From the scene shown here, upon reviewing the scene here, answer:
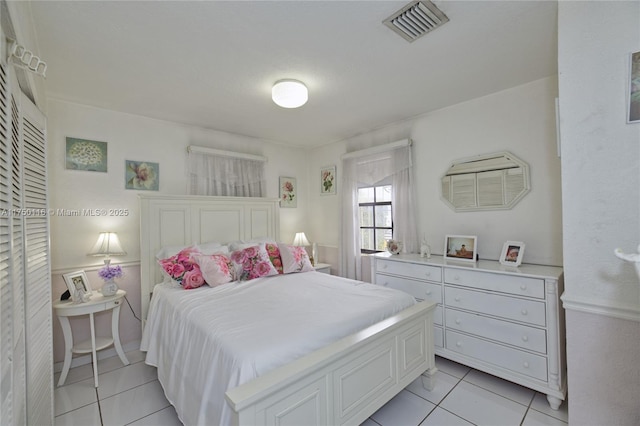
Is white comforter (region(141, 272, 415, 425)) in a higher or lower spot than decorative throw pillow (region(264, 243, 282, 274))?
lower

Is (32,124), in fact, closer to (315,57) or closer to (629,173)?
(315,57)

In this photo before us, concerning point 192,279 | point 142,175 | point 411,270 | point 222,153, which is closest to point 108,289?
point 192,279

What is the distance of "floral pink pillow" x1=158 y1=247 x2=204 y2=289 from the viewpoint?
2527 millimetres

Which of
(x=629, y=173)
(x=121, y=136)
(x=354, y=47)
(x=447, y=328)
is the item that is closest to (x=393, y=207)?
(x=447, y=328)

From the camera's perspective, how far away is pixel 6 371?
948 millimetres

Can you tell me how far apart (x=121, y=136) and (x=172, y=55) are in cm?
149

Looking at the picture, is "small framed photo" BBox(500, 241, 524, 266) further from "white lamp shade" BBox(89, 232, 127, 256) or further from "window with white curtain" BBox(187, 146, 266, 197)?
"white lamp shade" BBox(89, 232, 127, 256)

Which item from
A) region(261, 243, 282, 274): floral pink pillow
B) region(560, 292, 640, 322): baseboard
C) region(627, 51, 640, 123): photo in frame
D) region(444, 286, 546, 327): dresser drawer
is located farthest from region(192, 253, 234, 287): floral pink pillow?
region(627, 51, 640, 123): photo in frame

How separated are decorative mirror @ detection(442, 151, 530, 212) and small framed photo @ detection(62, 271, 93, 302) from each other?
11.6ft

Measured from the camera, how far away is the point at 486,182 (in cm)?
275

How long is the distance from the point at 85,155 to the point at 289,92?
2157 mm

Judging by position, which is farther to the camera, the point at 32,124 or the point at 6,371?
the point at 32,124

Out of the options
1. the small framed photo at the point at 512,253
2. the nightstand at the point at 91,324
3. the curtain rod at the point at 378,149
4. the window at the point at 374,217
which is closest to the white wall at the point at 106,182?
the nightstand at the point at 91,324

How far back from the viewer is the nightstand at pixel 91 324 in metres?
2.33
